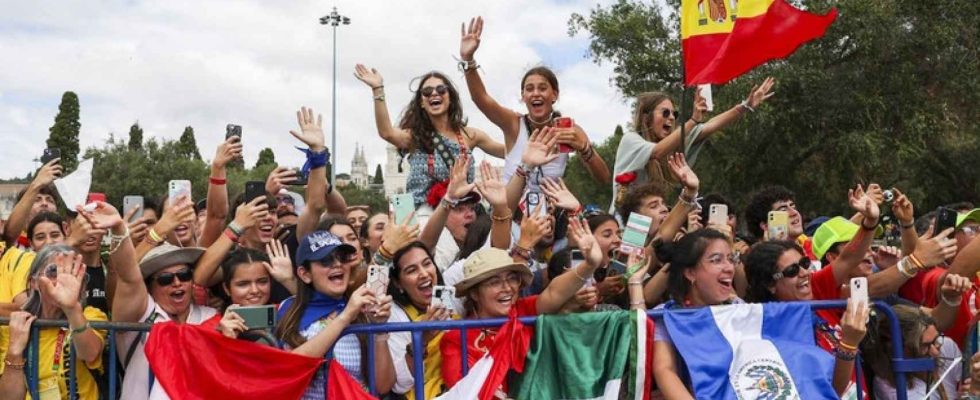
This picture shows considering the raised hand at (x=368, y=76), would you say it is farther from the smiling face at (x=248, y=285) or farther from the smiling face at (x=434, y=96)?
the smiling face at (x=248, y=285)

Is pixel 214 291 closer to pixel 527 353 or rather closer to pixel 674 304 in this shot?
pixel 527 353

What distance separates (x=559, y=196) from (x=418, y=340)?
5.16 feet

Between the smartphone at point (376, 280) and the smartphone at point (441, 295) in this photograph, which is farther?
the smartphone at point (441, 295)

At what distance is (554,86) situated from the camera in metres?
6.73

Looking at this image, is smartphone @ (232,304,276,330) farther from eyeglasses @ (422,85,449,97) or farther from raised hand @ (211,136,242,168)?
eyeglasses @ (422,85,449,97)

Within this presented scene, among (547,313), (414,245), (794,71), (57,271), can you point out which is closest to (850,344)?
(547,313)

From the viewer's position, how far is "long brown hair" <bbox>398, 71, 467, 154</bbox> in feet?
22.3

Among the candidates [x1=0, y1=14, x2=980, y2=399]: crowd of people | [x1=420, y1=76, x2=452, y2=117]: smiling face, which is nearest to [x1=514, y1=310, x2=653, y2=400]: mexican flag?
[x1=0, y1=14, x2=980, y2=399]: crowd of people

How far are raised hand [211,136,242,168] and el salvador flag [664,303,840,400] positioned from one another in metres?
2.89

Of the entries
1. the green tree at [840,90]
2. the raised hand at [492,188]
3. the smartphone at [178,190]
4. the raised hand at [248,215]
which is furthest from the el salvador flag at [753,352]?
the green tree at [840,90]

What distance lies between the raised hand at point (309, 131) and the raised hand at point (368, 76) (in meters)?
1.22

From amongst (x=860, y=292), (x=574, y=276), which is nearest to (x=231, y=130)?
(x=574, y=276)

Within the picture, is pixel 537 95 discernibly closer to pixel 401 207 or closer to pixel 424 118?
pixel 424 118

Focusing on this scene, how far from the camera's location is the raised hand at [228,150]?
18.6ft
